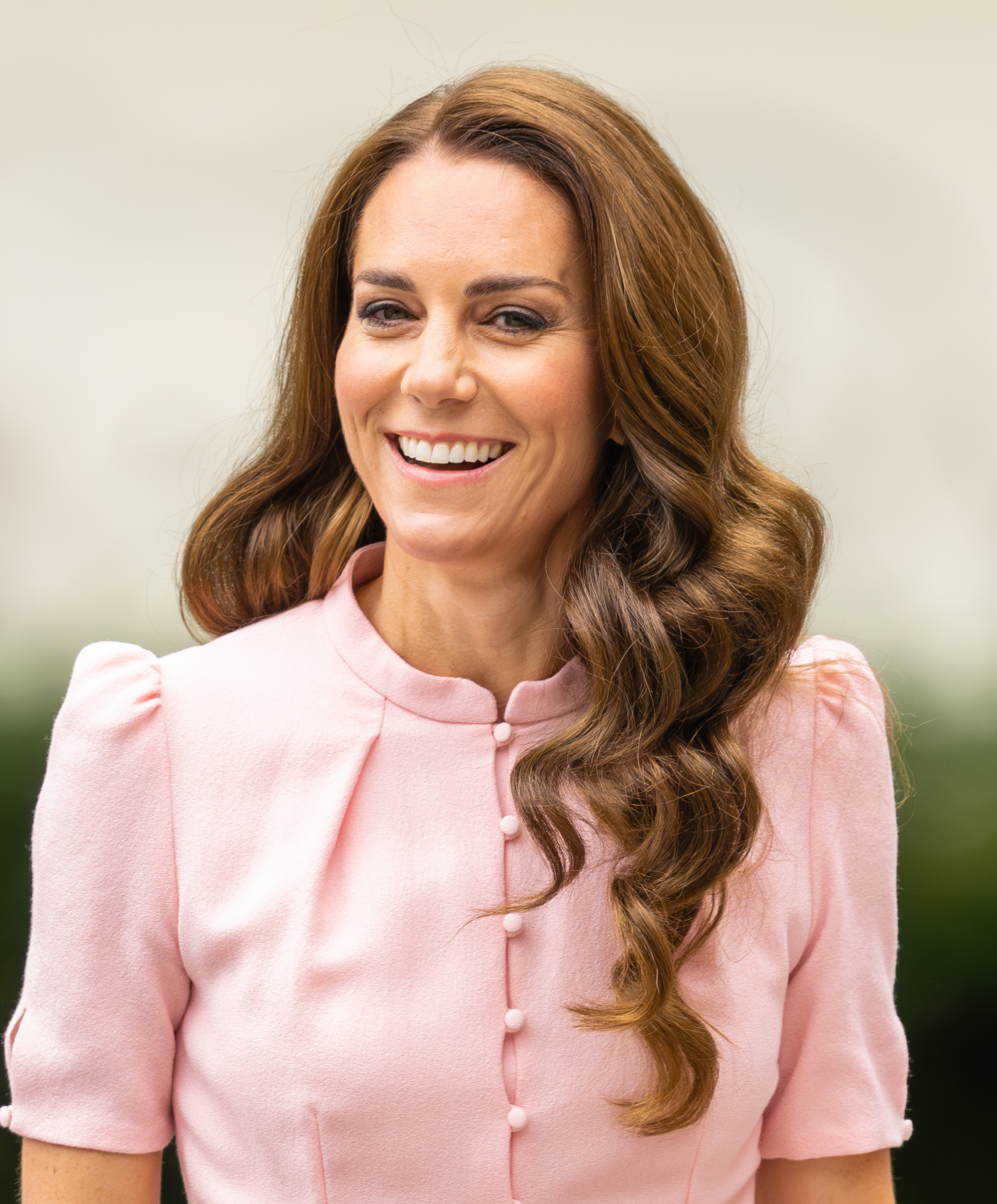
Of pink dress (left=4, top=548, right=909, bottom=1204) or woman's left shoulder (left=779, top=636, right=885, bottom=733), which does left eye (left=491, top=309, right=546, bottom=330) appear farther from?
woman's left shoulder (left=779, top=636, right=885, bottom=733)

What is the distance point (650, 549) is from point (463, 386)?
0.33m

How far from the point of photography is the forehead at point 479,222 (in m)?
1.59

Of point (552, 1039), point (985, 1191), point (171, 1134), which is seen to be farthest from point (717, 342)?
point (985, 1191)

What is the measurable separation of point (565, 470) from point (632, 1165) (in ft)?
2.78

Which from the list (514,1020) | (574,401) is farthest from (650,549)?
(514,1020)

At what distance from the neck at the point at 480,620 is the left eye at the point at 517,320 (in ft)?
0.99

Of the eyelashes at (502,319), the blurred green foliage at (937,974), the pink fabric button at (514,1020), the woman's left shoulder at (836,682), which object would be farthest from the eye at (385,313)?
the blurred green foliage at (937,974)

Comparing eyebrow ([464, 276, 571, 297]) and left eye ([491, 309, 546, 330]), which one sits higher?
eyebrow ([464, 276, 571, 297])

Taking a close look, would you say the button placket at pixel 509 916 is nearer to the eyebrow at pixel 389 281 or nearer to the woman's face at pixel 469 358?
the woman's face at pixel 469 358

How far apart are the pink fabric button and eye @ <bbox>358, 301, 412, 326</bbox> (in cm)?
83

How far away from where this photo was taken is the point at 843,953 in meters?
1.81

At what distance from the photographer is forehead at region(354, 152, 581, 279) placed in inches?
62.4

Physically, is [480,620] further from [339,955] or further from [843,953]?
[843,953]

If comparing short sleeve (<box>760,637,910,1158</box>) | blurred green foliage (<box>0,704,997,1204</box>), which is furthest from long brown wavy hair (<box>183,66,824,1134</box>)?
blurred green foliage (<box>0,704,997,1204</box>)
